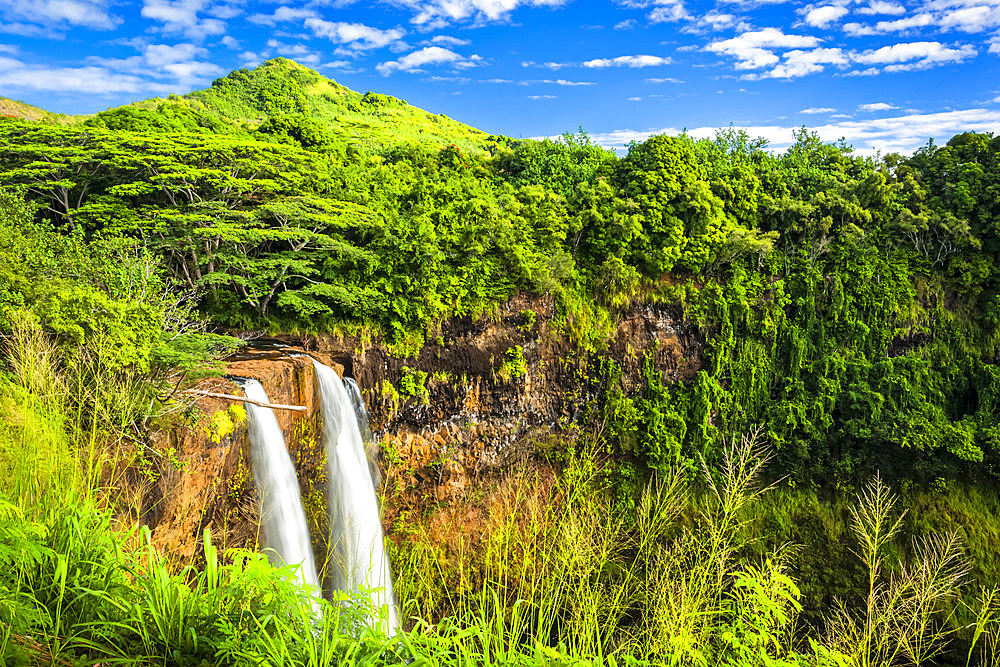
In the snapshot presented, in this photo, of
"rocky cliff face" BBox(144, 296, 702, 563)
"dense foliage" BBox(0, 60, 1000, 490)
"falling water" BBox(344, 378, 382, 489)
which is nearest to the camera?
"falling water" BBox(344, 378, 382, 489)

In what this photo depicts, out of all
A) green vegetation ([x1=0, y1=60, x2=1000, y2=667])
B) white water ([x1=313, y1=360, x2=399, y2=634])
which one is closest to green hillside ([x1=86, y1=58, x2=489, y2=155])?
green vegetation ([x1=0, y1=60, x2=1000, y2=667])

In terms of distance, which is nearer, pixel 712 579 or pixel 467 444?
pixel 712 579

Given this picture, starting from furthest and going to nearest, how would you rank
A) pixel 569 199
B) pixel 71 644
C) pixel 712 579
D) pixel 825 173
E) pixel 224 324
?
1. pixel 825 173
2. pixel 569 199
3. pixel 224 324
4. pixel 712 579
5. pixel 71 644

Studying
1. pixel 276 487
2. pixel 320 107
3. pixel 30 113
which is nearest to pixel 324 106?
pixel 320 107

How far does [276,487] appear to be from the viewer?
763 centimetres

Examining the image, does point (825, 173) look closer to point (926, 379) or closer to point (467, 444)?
point (926, 379)

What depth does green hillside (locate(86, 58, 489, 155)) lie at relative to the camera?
18.5 meters

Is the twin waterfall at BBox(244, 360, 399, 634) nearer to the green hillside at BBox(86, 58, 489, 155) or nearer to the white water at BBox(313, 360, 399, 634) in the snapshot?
the white water at BBox(313, 360, 399, 634)

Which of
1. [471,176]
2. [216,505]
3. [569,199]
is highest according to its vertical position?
[471,176]

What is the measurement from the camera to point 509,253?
12.2 metres

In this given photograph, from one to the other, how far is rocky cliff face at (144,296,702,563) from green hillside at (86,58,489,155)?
8.59 m

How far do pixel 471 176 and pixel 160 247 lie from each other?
8.30m

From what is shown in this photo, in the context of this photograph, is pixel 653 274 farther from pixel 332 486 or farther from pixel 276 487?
pixel 276 487

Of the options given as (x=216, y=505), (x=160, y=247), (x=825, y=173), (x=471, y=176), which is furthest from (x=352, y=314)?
(x=825, y=173)
